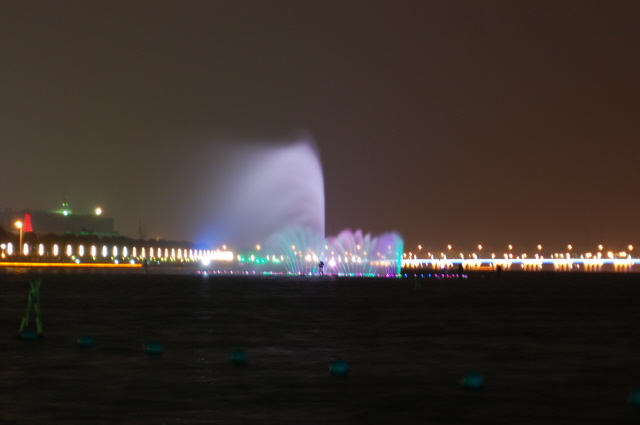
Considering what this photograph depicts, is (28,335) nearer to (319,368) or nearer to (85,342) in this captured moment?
(85,342)

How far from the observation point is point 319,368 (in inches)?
799

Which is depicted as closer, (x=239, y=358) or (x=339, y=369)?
(x=339, y=369)

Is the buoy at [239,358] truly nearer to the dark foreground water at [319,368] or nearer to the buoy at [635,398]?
the dark foreground water at [319,368]

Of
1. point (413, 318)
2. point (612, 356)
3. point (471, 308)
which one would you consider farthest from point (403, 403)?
point (471, 308)

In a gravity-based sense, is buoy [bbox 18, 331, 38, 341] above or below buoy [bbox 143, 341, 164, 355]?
above

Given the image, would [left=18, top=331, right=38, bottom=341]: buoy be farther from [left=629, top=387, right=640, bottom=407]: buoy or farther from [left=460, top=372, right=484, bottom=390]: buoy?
[left=629, top=387, right=640, bottom=407]: buoy

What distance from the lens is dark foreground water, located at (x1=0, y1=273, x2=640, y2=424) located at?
14789mm

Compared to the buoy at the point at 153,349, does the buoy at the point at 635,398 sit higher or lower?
lower

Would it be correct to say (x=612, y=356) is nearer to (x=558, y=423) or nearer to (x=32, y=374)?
(x=558, y=423)

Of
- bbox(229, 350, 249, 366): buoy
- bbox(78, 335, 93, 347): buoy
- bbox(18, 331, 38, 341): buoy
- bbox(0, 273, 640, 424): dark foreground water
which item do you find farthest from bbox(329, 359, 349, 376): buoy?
bbox(18, 331, 38, 341): buoy

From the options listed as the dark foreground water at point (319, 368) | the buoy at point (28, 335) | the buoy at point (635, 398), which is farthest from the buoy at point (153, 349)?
the buoy at point (635, 398)

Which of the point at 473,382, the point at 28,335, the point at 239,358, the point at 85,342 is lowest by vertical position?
the point at 473,382

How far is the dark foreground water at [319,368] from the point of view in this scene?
14.8 meters

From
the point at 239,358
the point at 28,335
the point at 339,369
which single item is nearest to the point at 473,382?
the point at 339,369
